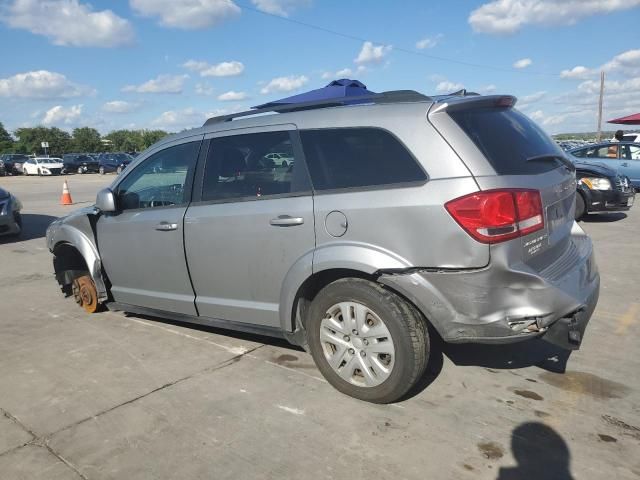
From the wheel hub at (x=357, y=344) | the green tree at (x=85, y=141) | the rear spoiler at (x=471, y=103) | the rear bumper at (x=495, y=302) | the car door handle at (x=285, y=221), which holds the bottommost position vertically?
the wheel hub at (x=357, y=344)

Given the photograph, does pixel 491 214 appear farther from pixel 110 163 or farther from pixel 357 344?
pixel 110 163

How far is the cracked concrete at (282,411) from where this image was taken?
2742 millimetres

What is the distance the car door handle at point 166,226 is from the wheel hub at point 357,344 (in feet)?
4.87

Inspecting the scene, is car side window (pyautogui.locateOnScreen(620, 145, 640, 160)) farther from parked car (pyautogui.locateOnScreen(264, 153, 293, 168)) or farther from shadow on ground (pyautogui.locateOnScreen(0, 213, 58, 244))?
shadow on ground (pyautogui.locateOnScreen(0, 213, 58, 244))

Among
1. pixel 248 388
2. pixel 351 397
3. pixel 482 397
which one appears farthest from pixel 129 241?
pixel 482 397

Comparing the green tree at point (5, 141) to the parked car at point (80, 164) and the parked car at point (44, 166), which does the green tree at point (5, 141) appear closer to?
the parked car at point (80, 164)

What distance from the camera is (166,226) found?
4145 mm

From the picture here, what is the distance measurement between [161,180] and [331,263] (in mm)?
1952

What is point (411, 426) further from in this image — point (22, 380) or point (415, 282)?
point (22, 380)

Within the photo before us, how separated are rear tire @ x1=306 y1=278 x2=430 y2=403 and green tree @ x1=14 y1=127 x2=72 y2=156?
105 m

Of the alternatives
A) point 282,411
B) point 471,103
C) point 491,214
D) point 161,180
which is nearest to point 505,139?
point 471,103

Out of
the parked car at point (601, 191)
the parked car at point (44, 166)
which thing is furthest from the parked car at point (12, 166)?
the parked car at point (601, 191)

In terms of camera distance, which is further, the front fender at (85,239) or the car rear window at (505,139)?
the front fender at (85,239)

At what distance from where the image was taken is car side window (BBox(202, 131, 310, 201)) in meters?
3.55
